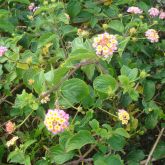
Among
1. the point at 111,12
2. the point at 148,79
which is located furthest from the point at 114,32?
the point at 148,79

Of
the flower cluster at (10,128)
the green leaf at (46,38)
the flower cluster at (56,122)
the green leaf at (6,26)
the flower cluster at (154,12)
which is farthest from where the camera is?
the flower cluster at (154,12)

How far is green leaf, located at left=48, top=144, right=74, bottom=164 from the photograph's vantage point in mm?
1287

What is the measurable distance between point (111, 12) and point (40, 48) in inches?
16.1

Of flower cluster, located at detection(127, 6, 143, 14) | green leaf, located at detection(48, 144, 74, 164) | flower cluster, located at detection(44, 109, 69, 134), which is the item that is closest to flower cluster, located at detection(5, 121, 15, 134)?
green leaf, located at detection(48, 144, 74, 164)

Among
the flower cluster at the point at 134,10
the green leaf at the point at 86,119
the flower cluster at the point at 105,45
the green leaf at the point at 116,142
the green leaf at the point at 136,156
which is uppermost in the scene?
the flower cluster at the point at 105,45

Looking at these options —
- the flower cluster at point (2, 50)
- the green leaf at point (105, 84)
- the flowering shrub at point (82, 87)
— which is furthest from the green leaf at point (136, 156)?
the flower cluster at point (2, 50)

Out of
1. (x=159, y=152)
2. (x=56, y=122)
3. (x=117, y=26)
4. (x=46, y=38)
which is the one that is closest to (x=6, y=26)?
(x=46, y=38)

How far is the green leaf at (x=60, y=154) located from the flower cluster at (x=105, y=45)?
12.2 inches

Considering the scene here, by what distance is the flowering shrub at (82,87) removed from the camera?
4.08ft

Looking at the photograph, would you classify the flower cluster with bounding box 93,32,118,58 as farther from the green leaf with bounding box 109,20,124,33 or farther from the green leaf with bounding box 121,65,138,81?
the green leaf with bounding box 109,20,124,33

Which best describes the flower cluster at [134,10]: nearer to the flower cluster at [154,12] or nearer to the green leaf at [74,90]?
the flower cluster at [154,12]

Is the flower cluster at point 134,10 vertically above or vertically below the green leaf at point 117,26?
below

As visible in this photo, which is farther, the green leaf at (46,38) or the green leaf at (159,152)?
the green leaf at (46,38)

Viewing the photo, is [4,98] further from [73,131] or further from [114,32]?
[114,32]
